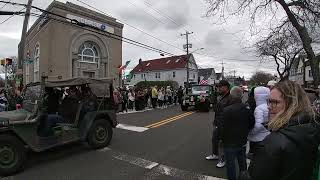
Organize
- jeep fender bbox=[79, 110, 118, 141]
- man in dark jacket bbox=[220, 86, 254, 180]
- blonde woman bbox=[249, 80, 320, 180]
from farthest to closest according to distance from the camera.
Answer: jeep fender bbox=[79, 110, 118, 141] → man in dark jacket bbox=[220, 86, 254, 180] → blonde woman bbox=[249, 80, 320, 180]

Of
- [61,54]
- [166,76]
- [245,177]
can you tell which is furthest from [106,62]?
[166,76]

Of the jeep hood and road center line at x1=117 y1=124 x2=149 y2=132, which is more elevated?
the jeep hood

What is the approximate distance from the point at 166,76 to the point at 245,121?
255 feet

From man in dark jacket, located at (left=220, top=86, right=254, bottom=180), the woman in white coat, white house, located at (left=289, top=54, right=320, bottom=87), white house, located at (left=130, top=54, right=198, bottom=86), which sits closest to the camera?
man in dark jacket, located at (left=220, top=86, right=254, bottom=180)

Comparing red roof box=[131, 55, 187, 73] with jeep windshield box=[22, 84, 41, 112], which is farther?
red roof box=[131, 55, 187, 73]

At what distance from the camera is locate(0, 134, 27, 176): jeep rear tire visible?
303 inches

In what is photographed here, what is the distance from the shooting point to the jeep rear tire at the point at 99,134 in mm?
10180

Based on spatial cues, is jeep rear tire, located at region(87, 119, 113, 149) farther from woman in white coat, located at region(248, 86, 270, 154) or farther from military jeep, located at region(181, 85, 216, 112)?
military jeep, located at region(181, 85, 216, 112)

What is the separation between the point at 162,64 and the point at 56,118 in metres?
77.5

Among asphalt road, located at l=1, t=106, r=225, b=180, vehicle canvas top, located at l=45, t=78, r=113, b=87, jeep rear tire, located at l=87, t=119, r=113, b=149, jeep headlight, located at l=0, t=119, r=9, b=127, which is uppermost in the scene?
vehicle canvas top, located at l=45, t=78, r=113, b=87

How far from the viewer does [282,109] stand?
261 cm

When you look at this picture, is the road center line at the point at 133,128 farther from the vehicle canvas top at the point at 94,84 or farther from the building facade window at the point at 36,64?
the building facade window at the point at 36,64

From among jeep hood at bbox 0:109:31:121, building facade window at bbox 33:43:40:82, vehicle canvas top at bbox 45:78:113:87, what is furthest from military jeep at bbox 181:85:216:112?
jeep hood at bbox 0:109:31:121

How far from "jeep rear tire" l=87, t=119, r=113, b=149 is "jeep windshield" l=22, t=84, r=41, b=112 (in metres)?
1.72
